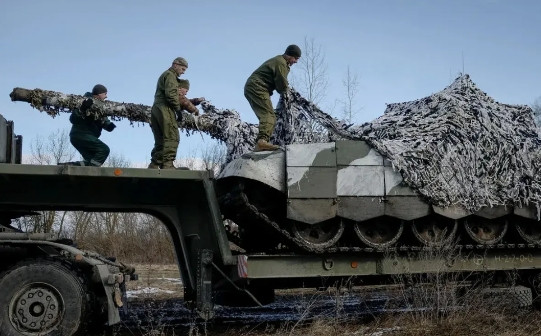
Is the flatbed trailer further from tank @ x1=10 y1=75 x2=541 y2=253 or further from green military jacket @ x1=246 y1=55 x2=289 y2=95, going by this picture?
green military jacket @ x1=246 y1=55 x2=289 y2=95

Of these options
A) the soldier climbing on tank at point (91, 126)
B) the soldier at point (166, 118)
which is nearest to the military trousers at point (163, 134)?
the soldier at point (166, 118)

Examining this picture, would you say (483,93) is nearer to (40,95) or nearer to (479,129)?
(479,129)

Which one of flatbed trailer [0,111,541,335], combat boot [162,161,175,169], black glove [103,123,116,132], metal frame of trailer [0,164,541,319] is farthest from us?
black glove [103,123,116,132]

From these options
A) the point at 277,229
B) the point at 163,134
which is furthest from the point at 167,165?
the point at 277,229

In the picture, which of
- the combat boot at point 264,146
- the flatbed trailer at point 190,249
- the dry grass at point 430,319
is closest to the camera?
the flatbed trailer at point 190,249

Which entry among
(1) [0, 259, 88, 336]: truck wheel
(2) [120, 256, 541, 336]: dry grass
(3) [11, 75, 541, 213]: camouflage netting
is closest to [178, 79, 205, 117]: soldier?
(3) [11, 75, 541, 213]: camouflage netting

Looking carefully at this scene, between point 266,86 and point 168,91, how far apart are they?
1.32 meters

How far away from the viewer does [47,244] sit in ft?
23.2

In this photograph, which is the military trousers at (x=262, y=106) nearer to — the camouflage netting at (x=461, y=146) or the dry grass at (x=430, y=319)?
the camouflage netting at (x=461, y=146)

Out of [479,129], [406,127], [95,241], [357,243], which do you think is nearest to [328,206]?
[357,243]

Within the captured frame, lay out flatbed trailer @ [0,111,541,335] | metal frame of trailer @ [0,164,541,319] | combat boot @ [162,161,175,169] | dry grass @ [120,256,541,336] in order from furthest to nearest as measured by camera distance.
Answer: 1. combat boot @ [162,161,175,169]
2. metal frame of trailer @ [0,164,541,319]
3. dry grass @ [120,256,541,336]
4. flatbed trailer @ [0,111,541,335]

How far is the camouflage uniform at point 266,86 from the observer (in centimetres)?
847

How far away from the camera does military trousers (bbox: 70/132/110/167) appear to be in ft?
→ 28.5

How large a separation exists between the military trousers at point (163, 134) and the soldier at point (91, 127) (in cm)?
88
